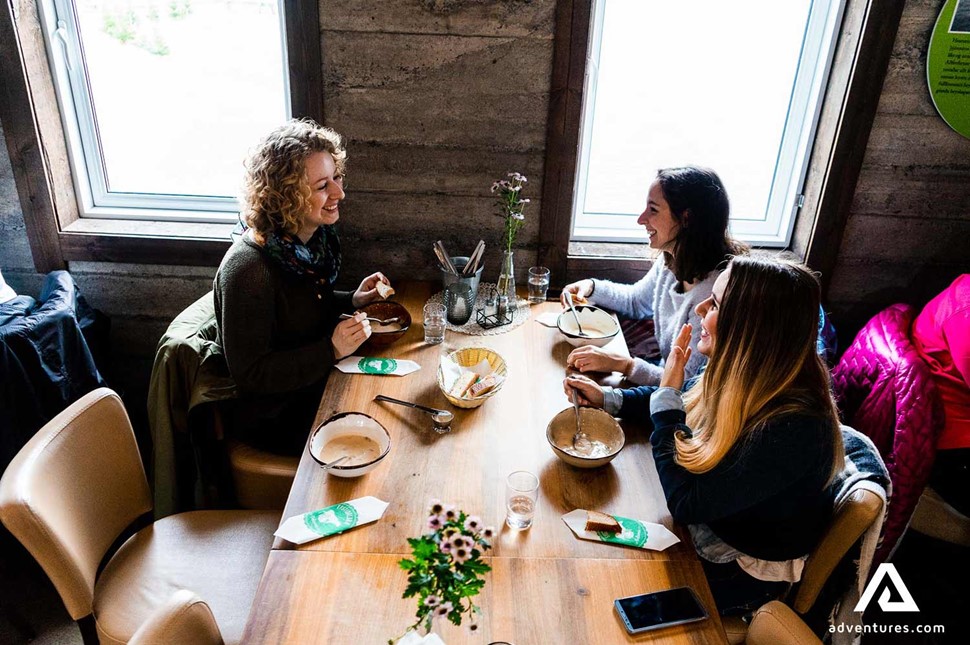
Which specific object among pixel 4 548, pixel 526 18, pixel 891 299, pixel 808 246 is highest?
pixel 526 18

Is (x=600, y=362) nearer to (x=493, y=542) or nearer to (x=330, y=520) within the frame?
(x=493, y=542)

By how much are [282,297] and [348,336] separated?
215 mm

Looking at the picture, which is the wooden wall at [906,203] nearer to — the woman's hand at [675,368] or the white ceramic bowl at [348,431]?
the woman's hand at [675,368]

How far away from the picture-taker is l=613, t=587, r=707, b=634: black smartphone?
1.19m

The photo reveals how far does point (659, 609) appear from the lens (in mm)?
1216

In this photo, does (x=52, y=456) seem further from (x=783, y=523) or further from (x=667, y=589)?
(x=783, y=523)

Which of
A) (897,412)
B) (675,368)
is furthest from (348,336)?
(897,412)

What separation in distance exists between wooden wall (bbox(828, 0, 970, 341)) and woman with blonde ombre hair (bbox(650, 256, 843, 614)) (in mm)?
1297

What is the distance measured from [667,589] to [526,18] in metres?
1.73

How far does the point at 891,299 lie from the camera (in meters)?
Answer: 2.60

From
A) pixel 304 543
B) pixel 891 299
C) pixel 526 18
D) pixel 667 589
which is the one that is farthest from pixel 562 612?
pixel 891 299

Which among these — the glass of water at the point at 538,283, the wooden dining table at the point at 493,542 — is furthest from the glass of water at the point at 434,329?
the glass of water at the point at 538,283

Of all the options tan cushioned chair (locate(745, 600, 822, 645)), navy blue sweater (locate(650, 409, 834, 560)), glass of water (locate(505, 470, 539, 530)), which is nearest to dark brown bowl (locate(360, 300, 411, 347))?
glass of water (locate(505, 470, 539, 530))

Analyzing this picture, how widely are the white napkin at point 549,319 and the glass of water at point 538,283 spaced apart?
87 millimetres
